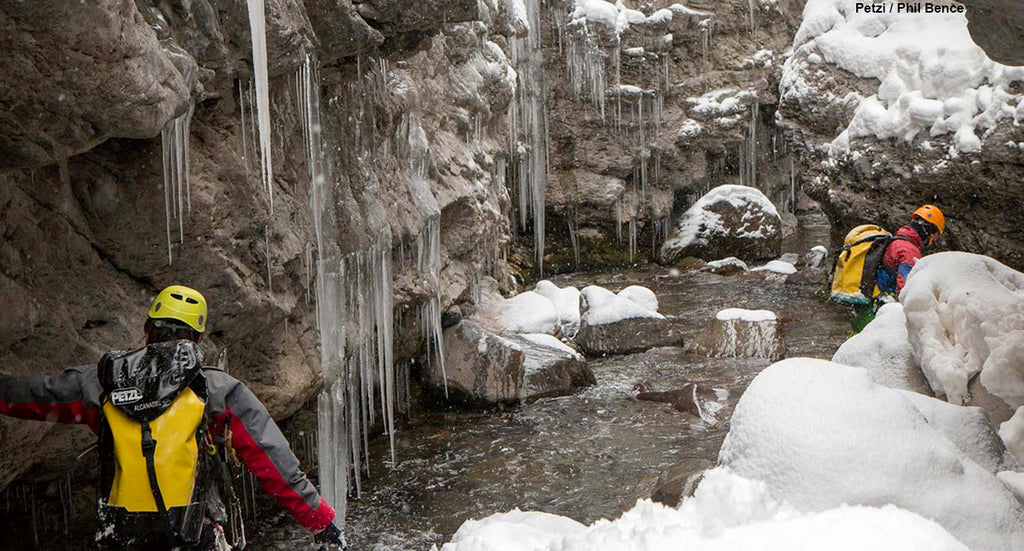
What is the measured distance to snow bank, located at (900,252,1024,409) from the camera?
3.96 m

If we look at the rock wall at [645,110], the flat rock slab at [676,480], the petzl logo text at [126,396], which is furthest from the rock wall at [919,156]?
the petzl logo text at [126,396]

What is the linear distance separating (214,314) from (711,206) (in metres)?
15.7

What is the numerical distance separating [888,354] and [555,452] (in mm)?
3664

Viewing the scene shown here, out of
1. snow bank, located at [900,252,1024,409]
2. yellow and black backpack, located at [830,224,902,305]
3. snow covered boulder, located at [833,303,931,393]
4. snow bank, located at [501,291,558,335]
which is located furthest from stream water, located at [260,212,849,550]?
snow bank, located at [900,252,1024,409]

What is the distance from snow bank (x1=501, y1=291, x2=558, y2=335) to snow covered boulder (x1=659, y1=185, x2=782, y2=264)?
7.64 metres

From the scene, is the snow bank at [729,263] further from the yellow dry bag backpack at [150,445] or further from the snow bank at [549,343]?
the yellow dry bag backpack at [150,445]

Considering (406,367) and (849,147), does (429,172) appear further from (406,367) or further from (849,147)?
(849,147)

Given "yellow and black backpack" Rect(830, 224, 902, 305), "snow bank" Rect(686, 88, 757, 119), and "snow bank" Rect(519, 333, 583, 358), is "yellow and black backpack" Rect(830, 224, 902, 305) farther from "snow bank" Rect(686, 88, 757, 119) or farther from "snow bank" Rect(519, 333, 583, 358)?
"snow bank" Rect(686, 88, 757, 119)

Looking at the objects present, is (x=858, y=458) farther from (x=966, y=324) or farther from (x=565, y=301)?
(x=565, y=301)

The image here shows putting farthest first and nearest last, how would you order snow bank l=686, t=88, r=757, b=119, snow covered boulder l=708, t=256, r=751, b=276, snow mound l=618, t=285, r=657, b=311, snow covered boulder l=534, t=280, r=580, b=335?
snow bank l=686, t=88, r=757, b=119 < snow covered boulder l=708, t=256, r=751, b=276 < snow mound l=618, t=285, r=657, b=311 < snow covered boulder l=534, t=280, r=580, b=335


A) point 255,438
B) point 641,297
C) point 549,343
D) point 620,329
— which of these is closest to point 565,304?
point 641,297

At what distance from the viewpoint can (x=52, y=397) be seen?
3395mm

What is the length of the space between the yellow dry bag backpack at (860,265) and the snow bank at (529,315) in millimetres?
4725

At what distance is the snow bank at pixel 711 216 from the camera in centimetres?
1906
